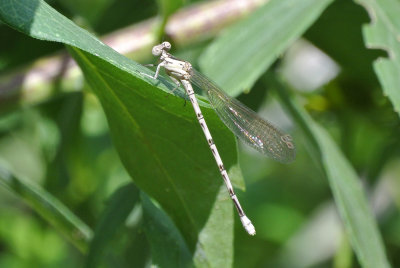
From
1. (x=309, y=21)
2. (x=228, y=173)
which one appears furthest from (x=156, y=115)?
(x=309, y=21)

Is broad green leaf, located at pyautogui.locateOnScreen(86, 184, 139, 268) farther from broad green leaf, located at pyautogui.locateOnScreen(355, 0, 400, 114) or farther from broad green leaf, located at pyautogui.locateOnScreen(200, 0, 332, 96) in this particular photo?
broad green leaf, located at pyautogui.locateOnScreen(355, 0, 400, 114)

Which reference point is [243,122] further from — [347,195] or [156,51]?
[347,195]

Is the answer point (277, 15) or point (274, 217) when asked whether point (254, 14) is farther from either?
point (274, 217)

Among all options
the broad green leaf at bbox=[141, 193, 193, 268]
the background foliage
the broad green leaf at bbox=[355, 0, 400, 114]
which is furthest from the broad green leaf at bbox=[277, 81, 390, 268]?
the broad green leaf at bbox=[141, 193, 193, 268]

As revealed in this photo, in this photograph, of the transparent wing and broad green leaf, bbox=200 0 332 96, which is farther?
the transparent wing

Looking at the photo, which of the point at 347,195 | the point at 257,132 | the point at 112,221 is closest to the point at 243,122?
the point at 257,132

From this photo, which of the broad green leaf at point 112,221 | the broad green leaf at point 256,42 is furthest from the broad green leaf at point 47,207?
the broad green leaf at point 256,42

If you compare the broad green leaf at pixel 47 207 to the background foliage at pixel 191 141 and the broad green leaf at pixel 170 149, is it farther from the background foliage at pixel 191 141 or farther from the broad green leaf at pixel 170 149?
the broad green leaf at pixel 170 149
